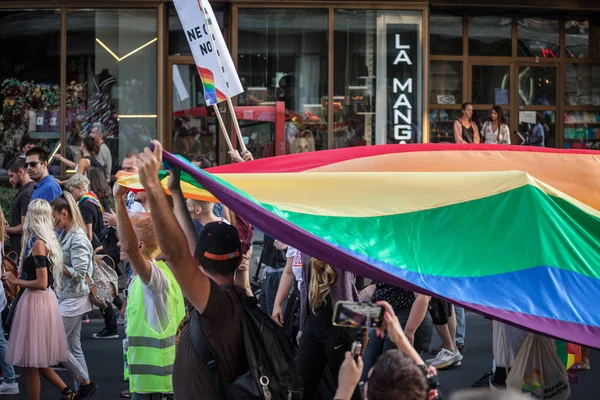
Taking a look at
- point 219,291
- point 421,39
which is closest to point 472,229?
point 219,291

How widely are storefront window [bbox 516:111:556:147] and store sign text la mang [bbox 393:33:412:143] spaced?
2470mm

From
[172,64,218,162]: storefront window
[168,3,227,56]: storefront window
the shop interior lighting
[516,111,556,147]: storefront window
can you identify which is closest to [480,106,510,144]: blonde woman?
[516,111,556,147]: storefront window

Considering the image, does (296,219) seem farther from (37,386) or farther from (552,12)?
(552,12)

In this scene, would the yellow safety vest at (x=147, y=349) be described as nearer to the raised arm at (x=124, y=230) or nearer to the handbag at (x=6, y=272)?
the raised arm at (x=124, y=230)

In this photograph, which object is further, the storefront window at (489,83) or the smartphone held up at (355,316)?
the storefront window at (489,83)

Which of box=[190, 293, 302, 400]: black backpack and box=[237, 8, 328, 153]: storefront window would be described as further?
A: box=[237, 8, 328, 153]: storefront window

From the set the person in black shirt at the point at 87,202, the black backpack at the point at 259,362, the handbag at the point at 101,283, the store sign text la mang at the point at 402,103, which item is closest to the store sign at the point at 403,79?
the store sign text la mang at the point at 402,103

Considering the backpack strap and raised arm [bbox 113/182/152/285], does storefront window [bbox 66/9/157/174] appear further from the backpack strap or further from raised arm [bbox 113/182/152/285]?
the backpack strap

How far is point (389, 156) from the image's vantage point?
6.20 metres

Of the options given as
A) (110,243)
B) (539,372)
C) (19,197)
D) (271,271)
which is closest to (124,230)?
(539,372)

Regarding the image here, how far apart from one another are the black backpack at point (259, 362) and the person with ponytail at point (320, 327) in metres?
1.92

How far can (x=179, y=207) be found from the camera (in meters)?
4.91

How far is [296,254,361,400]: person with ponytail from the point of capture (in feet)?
21.2

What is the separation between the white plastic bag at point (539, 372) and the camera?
6.32 meters
